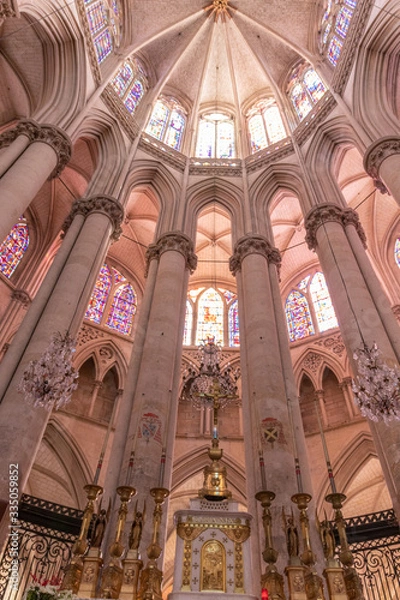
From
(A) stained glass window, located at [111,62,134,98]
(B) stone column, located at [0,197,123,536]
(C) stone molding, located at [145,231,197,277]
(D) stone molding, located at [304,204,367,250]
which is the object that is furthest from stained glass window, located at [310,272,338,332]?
(A) stained glass window, located at [111,62,134,98]

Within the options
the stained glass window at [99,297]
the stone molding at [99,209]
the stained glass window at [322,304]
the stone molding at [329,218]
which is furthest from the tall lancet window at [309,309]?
the stone molding at [99,209]

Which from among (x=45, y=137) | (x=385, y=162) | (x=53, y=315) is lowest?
(x=53, y=315)

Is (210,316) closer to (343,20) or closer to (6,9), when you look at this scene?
(343,20)

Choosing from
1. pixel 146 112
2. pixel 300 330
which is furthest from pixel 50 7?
pixel 300 330

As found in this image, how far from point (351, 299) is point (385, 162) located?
358 cm

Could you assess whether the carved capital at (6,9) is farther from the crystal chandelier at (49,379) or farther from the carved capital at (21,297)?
the carved capital at (21,297)

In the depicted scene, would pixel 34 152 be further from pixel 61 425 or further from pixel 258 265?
pixel 61 425

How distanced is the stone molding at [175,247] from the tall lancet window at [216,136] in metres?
6.08

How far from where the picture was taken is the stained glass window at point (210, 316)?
18.9 metres

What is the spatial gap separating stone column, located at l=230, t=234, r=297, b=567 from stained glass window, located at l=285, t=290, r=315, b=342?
5905 millimetres

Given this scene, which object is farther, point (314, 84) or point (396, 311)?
point (314, 84)

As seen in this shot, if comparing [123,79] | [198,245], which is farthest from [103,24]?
[198,245]

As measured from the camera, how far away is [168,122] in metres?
18.7

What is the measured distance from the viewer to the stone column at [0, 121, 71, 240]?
30.6 feet
